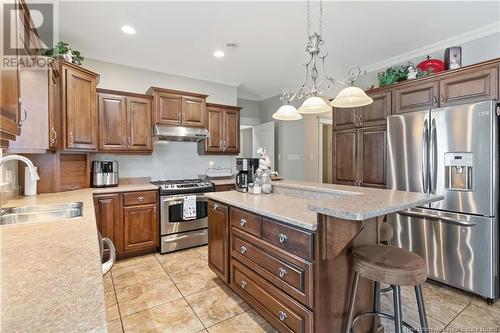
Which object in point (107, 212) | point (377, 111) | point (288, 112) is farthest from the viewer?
point (377, 111)

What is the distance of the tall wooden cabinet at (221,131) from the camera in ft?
13.8

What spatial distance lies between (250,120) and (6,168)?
441cm

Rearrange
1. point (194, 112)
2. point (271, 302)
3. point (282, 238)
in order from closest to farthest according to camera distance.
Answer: point (282, 238)
point (271, 302)
point (194, 112)

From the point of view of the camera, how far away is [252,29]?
109 inches

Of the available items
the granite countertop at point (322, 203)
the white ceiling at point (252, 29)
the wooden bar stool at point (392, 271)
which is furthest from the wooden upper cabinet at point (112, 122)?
the wooden bar stool at point (392, 271)

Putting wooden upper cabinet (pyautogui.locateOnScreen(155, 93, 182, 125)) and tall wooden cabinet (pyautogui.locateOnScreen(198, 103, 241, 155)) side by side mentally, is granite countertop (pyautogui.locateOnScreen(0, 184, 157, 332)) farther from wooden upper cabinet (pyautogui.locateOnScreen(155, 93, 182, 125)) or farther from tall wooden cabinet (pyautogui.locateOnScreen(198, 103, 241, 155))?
tall wooden cabinet (pyautogui.locateOnScreen(198, 103, 241, 155))

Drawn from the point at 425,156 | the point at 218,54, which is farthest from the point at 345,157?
the point at 218,54

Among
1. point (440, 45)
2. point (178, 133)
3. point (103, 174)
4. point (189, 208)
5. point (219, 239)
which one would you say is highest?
point (440, 45)

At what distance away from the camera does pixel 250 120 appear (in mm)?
5871

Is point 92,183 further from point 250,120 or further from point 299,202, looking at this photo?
point 250,120

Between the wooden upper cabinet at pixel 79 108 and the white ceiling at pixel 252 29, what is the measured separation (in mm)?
499

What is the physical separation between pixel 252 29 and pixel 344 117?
5.82 feet

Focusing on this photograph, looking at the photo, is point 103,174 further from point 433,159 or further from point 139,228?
point 433,159

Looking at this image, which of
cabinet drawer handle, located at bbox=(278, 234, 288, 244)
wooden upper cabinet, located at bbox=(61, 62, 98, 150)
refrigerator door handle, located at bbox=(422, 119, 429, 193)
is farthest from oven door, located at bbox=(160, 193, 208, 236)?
refrigerator door handle, located at bbox=(422, 119, 429, 193)
